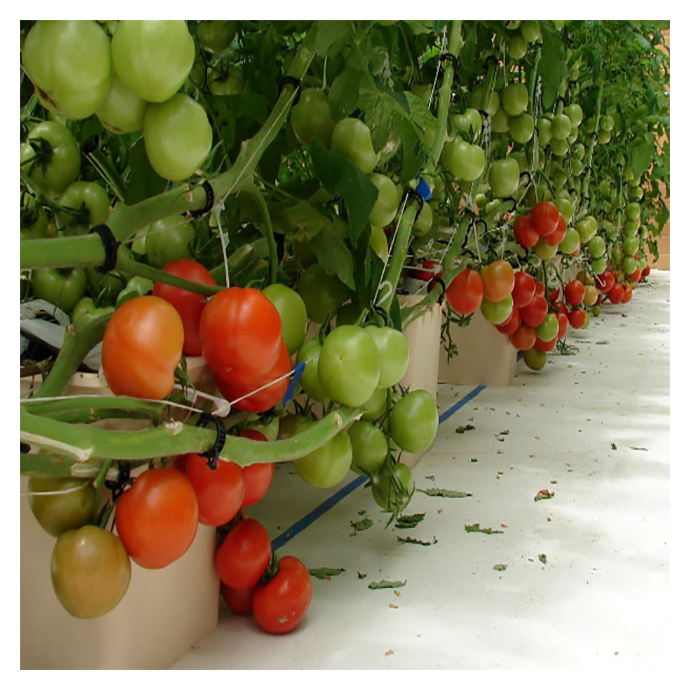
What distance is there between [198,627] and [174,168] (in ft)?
1.99

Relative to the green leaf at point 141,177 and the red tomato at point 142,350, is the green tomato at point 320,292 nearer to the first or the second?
the green leaf at point 141,177

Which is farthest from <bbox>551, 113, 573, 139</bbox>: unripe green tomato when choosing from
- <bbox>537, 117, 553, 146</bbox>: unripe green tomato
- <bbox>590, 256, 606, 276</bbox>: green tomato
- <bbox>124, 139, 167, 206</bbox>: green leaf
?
<bbox>124, 139, 167, 206</bbox>: green leaf

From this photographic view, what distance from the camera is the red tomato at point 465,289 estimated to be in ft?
5.65

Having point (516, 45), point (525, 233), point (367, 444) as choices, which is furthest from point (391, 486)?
point (525, 233)

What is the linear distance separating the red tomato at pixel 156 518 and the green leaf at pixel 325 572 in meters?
0.47

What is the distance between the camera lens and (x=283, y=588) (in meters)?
1.00

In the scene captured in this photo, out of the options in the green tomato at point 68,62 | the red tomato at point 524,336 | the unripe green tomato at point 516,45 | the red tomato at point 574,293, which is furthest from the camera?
the red tomato at point 574,293

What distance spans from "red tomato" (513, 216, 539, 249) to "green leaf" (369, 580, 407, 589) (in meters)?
1.23

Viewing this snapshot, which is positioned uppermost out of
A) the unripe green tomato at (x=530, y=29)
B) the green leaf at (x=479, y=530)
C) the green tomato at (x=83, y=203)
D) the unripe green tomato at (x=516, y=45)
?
the unripe green tomato at (x=530, y=29)

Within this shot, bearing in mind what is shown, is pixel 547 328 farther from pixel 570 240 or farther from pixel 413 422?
pixel 413 422

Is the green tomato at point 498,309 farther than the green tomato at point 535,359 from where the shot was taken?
No

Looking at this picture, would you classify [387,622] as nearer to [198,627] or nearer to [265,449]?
[198,627]

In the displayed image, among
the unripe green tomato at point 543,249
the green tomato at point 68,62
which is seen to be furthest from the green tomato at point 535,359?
the green tomato at point 68,62

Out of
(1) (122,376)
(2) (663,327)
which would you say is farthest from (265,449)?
(2) (663,327)
